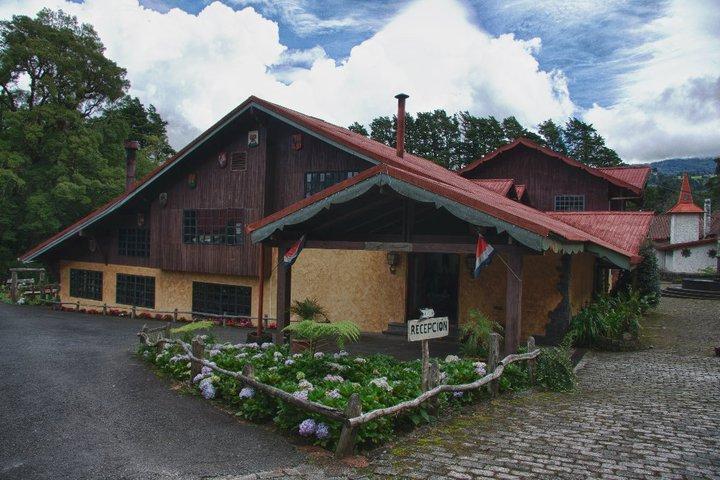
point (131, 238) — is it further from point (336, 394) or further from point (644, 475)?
point (644, 475)

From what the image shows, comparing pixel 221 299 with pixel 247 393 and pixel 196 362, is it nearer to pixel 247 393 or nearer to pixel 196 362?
pixel 196 362

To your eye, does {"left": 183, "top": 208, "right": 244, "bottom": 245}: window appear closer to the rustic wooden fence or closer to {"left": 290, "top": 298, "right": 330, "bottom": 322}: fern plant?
{"left": 290, "top": 298, "right": 330, "bottom": 322}: fern plant

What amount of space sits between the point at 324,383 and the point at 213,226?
13.0 meters

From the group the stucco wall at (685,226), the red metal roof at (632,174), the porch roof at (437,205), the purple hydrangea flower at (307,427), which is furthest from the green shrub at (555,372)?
the stucco wall at (685,226)

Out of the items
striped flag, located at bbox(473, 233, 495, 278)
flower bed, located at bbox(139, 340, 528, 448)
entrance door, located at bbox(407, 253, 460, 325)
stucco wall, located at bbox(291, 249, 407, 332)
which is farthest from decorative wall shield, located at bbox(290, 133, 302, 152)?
Result: striped flag, located at bbox(473, 233, 495, 278)

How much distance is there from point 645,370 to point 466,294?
4.76 m

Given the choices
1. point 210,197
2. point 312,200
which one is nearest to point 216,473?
point 312,200

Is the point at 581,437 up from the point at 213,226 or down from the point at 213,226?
down

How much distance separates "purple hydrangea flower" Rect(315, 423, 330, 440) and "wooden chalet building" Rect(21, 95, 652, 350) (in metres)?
4.28

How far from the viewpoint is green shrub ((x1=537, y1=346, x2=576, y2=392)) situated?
9391mm

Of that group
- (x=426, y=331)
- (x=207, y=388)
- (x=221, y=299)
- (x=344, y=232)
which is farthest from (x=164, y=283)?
(x=426, y=331)

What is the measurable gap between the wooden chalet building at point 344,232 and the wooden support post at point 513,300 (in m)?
0.02

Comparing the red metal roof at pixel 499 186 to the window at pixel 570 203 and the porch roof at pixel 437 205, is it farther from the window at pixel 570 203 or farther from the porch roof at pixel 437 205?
the porch roof at pixel 437 205

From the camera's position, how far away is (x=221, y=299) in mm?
20625
